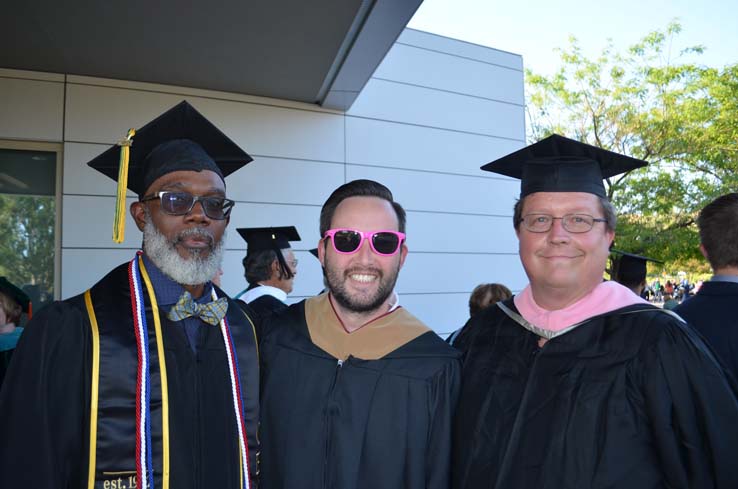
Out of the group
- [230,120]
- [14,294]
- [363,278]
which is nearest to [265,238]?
[230,120]

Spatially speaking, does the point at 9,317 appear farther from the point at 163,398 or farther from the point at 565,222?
the point at 565,222

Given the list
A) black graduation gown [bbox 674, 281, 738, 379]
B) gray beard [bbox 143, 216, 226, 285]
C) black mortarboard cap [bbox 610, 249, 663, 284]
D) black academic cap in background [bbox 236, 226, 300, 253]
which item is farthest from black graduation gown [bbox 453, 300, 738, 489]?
black mortarboard cap [bbox 610, 249, 663, 284]

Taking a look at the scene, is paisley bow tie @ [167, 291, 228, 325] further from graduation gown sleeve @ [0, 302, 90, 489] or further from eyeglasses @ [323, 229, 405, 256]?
eyeglasses @ [323, 229, 405, 256]

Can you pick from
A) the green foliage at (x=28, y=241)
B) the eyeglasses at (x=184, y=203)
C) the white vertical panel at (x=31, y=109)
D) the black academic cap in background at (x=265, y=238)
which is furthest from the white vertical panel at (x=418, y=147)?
the eyeglasses at (x=184, y=203)

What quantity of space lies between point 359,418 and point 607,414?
3.01 ft

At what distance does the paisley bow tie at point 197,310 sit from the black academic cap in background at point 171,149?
0.57 metres

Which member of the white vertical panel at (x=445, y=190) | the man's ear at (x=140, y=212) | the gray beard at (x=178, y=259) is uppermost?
the white vertical panel at (x=445, y=190)

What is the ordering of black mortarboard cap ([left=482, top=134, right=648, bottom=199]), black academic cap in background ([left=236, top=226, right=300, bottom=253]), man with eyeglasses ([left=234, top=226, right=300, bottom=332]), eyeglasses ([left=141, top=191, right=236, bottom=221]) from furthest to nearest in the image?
black academic cap in background ([left=236, top=226, right=300, bottom=253]) < man with eyeglasses ([left=234, top=226, right=300, bottom=332]) < black mortarboard cap ([left=482, top=134, right=648, bottom=199]) < eyeglasses ([left=141, top=191, right=236, bottom=221])

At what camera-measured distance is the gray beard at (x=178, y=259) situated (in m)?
1.90

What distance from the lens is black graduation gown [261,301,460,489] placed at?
1838 millimetres

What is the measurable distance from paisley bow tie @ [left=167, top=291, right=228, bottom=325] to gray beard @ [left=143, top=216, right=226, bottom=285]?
8 cm

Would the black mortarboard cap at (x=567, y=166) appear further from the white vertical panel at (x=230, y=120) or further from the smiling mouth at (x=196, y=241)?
the white vertical panel at (x=230, y=120)

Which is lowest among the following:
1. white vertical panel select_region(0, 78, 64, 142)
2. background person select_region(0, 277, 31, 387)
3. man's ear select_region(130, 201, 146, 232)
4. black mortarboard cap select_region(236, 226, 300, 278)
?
background person select_region(0, 277, 31, 387)

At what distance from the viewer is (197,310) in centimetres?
Result: 191
